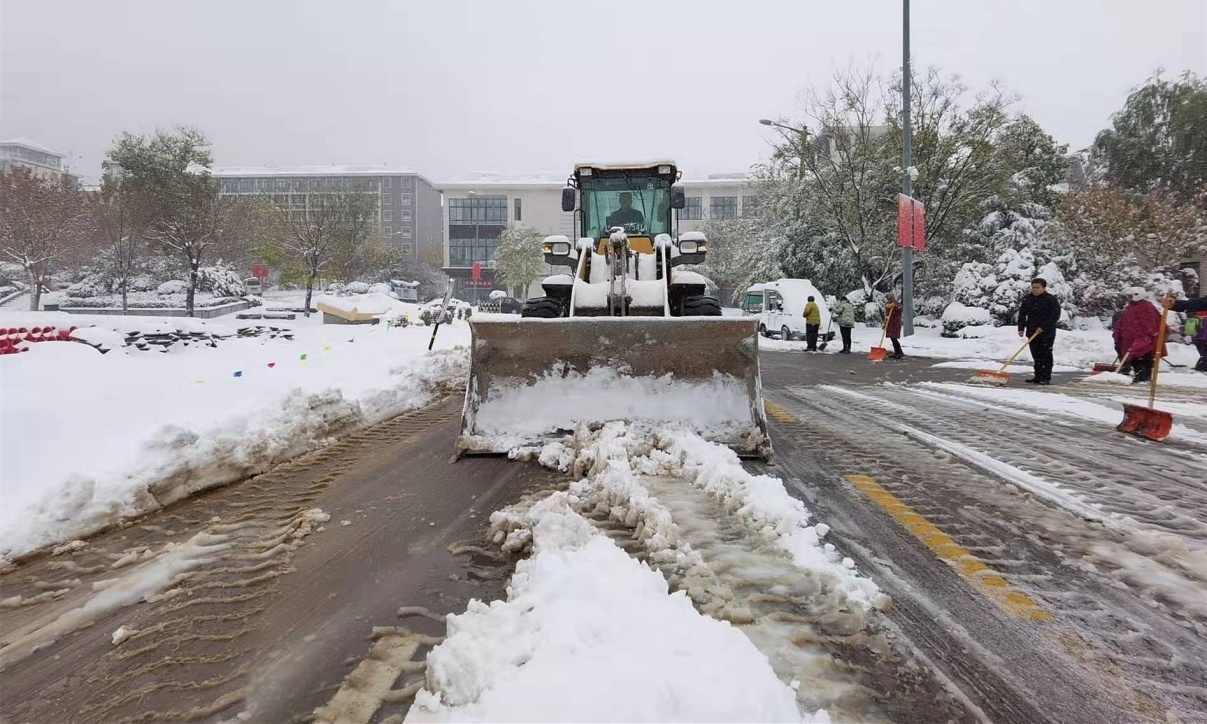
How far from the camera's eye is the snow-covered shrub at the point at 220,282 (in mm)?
32844

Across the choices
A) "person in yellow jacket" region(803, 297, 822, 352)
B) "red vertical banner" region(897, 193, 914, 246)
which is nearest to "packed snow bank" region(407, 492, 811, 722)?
"person in yellow jacket" region(803, 297, 822, 352)

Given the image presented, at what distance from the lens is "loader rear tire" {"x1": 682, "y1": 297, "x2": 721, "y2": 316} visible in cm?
685

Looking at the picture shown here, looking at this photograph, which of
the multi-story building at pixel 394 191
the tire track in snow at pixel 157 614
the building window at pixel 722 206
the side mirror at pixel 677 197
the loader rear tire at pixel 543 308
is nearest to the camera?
the tire track in snow at pixel 157 614

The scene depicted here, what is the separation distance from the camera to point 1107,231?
1931 centimetres

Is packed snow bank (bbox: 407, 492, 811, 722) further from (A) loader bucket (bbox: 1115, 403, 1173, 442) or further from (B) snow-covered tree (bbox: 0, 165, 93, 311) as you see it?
(B) snow-covered tree (bbox: 0, 165, 93, 311)

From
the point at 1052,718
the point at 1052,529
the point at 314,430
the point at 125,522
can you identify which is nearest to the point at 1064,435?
the point at 1052,529

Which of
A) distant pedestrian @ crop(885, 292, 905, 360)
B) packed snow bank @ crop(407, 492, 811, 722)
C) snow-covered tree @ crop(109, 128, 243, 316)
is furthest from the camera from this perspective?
snow-covered tree @ crop(109, 128, 243, 316)

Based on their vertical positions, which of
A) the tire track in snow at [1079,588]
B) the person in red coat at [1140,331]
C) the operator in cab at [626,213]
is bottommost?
the tire track in snow at [1079,588]

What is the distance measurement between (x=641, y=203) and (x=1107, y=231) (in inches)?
743

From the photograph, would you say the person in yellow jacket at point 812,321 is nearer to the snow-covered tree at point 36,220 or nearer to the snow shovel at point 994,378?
the snow shovel at point 994,378

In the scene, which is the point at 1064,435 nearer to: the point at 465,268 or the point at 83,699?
the point at 83,699

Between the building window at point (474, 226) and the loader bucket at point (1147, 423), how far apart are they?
58.5 m

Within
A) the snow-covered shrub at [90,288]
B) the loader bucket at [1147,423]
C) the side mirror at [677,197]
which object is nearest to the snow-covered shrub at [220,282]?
the snow-covered shrub at [90,288]

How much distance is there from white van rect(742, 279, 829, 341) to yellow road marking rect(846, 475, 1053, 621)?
61.3 ft
